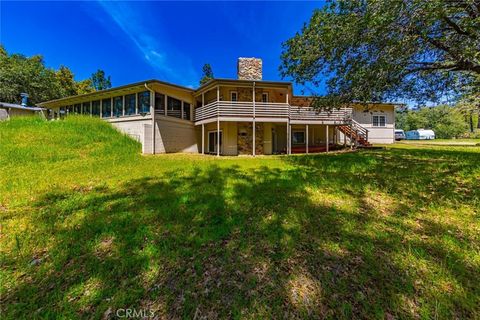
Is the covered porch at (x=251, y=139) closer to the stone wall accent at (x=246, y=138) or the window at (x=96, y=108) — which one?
the stone wall accent at (x=246, y=138)

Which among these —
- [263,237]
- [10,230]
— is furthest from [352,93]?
[10,230]

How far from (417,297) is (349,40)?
6.94 meters

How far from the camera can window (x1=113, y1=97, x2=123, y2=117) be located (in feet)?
52.1

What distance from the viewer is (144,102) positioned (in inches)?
573

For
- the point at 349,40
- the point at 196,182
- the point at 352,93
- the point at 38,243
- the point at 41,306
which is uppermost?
the point at 349,40

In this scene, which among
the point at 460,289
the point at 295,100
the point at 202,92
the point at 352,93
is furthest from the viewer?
the point at 295,100

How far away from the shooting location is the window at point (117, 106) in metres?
15.9

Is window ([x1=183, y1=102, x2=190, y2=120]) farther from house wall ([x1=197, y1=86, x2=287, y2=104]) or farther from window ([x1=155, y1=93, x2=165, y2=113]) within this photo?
window ([x1=155, y1=93, x2=165, y2=113])

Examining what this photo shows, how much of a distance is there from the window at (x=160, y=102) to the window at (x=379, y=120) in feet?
68.4

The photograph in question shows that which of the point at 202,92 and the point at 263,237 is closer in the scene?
the point at 263,237

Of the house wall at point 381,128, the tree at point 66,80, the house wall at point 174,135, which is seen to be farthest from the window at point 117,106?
the tree at point 66,80

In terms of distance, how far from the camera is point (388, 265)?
2631mm

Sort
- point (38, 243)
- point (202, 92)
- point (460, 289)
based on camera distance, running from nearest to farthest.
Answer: point (460, 289) < point (38, 243) < point (202, 92)

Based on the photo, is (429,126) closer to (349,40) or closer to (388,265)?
(349,40)
